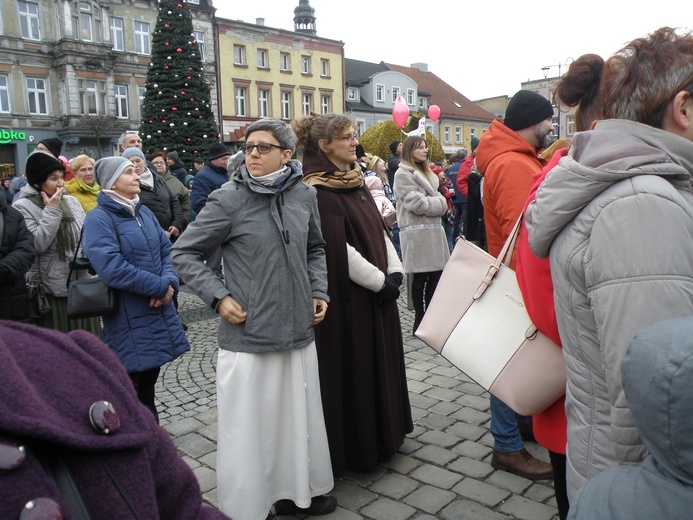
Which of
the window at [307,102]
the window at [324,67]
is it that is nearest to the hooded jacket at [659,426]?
the window at [307,102]

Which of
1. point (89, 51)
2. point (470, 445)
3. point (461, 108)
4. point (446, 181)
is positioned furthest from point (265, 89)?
point (470, 445)

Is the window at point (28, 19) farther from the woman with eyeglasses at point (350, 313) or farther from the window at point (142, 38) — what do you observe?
the woman with eyeglasses at point (350, 313)

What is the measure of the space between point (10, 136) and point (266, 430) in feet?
104

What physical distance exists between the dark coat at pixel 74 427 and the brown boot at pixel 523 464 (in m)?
2.63

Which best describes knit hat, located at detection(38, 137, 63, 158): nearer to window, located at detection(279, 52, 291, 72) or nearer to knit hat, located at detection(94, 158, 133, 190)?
knit hat, located at detection(94, 158, 133, 190)

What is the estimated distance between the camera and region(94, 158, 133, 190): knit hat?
390 centimetres

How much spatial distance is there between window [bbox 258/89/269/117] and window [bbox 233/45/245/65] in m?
2.28

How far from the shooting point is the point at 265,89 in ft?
134

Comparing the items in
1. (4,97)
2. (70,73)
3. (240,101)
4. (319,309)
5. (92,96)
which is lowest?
(319,309)

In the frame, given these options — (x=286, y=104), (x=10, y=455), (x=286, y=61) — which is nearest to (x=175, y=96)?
(x=286, y=104)

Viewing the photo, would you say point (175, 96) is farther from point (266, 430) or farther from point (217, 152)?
point (266, 430)

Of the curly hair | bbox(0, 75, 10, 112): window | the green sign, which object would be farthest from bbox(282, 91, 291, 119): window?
the curly hair

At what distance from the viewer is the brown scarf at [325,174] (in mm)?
3420

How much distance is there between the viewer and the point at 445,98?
185 ft
